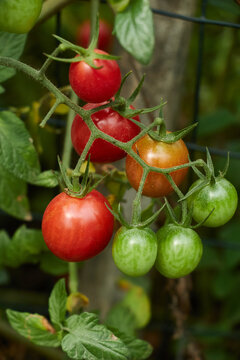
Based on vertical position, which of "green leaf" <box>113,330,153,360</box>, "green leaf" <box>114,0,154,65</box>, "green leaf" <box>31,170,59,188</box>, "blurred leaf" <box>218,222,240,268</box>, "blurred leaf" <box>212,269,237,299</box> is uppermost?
"green leaf" <box>114,0,154,65</box>

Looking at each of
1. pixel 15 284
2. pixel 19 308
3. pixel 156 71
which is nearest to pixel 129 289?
pixel 19 308

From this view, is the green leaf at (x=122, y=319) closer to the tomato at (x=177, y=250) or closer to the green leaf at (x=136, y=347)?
the green leaf at (x=136, y=347)

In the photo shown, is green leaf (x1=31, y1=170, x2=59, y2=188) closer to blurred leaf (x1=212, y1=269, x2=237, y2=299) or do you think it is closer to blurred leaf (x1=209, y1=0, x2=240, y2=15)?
blurred leaf (x1=209, y1=0, x2=240, y2=15)

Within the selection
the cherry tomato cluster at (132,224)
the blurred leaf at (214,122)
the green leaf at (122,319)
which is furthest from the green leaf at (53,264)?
the blurred leaf at (214,122)

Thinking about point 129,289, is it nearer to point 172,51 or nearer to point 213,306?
point 213,306

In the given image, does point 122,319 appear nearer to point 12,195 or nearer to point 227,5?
point 12,195

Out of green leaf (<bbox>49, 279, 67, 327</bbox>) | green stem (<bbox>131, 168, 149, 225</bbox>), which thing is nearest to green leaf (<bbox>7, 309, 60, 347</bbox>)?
green leaf (<bbox>49, 279, 67, 327</bbox>)

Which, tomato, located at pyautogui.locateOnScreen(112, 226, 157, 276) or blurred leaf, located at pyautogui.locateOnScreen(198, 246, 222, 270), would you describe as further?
blurred leaf, located at pyautogui.locateOnScreen(198, 246, 222, 270)
